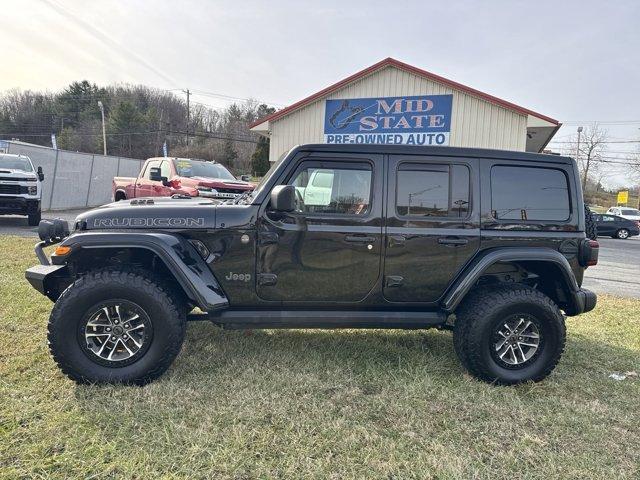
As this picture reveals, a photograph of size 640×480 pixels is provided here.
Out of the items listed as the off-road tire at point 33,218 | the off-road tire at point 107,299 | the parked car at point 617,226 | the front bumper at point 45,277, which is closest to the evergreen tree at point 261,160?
the parked car at point 617,226

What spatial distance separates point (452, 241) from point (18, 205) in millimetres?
11318

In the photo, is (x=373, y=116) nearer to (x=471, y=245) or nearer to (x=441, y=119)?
(x=441, y=119)

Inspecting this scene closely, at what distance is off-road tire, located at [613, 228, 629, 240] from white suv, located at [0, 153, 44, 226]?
24532mm

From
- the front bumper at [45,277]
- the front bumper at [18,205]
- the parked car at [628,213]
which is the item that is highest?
the parked car at [628,213]

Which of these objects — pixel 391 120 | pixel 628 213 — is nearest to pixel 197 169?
pixel 391 120

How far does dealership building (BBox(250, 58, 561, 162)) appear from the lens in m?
13.4

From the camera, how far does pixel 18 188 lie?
10.3m

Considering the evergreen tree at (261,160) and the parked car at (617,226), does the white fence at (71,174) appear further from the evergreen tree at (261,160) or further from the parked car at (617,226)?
the parked car at (617,226)

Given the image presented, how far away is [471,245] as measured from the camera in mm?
3367

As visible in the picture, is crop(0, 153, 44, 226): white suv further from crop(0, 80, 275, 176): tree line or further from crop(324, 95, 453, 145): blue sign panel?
crop(0, 80, 275, 176): tree line

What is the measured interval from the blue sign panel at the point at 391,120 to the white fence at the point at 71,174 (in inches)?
432

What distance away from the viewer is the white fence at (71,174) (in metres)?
15.8

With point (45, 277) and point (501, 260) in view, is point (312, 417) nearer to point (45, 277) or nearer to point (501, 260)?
point (501, 260)

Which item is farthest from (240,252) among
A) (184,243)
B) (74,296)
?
(74,296)
